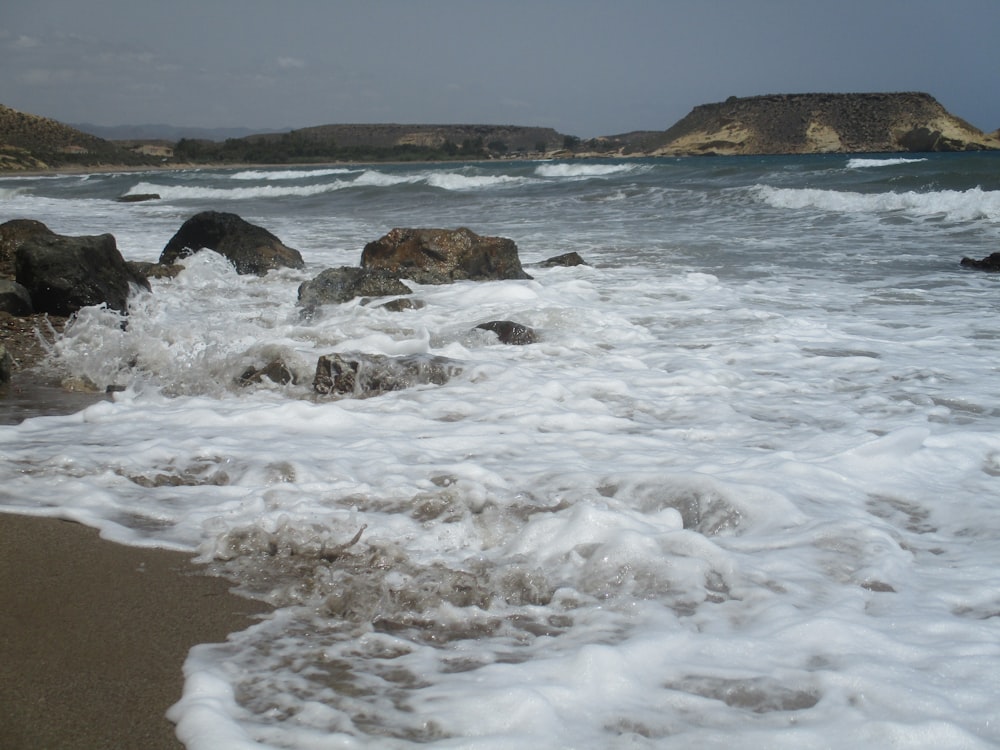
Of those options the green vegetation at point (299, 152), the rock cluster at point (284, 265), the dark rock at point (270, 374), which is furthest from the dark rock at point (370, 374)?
the green vegetation at point (299, 152)

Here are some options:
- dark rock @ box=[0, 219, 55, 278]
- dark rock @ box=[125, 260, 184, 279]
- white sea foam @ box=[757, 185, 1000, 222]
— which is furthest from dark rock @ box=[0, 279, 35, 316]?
white sea foam @ box=[757, 185, 1000, 222]

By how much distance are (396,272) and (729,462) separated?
523cm

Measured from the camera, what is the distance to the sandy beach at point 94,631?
1.65m

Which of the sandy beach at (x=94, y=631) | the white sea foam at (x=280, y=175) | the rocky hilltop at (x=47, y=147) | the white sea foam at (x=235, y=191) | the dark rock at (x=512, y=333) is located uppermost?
the rocky hilltop at (x=47, y=147)

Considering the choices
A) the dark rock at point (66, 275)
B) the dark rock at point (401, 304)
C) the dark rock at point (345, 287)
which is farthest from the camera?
the dark rock at point (345, 287)

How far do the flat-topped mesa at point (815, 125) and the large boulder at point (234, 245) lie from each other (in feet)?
182

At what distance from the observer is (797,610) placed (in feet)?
7.18

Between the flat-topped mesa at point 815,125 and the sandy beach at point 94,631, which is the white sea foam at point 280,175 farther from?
the sandy beach at point 94,631

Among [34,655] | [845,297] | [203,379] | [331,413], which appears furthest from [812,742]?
[845,297]

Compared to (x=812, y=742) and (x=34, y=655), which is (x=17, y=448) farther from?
(x=812, y=742)

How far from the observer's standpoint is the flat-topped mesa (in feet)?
193

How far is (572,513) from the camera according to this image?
2.69 metres

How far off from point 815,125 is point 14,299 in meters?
65.5

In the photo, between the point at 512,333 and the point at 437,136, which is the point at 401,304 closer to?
the point at 512,333
